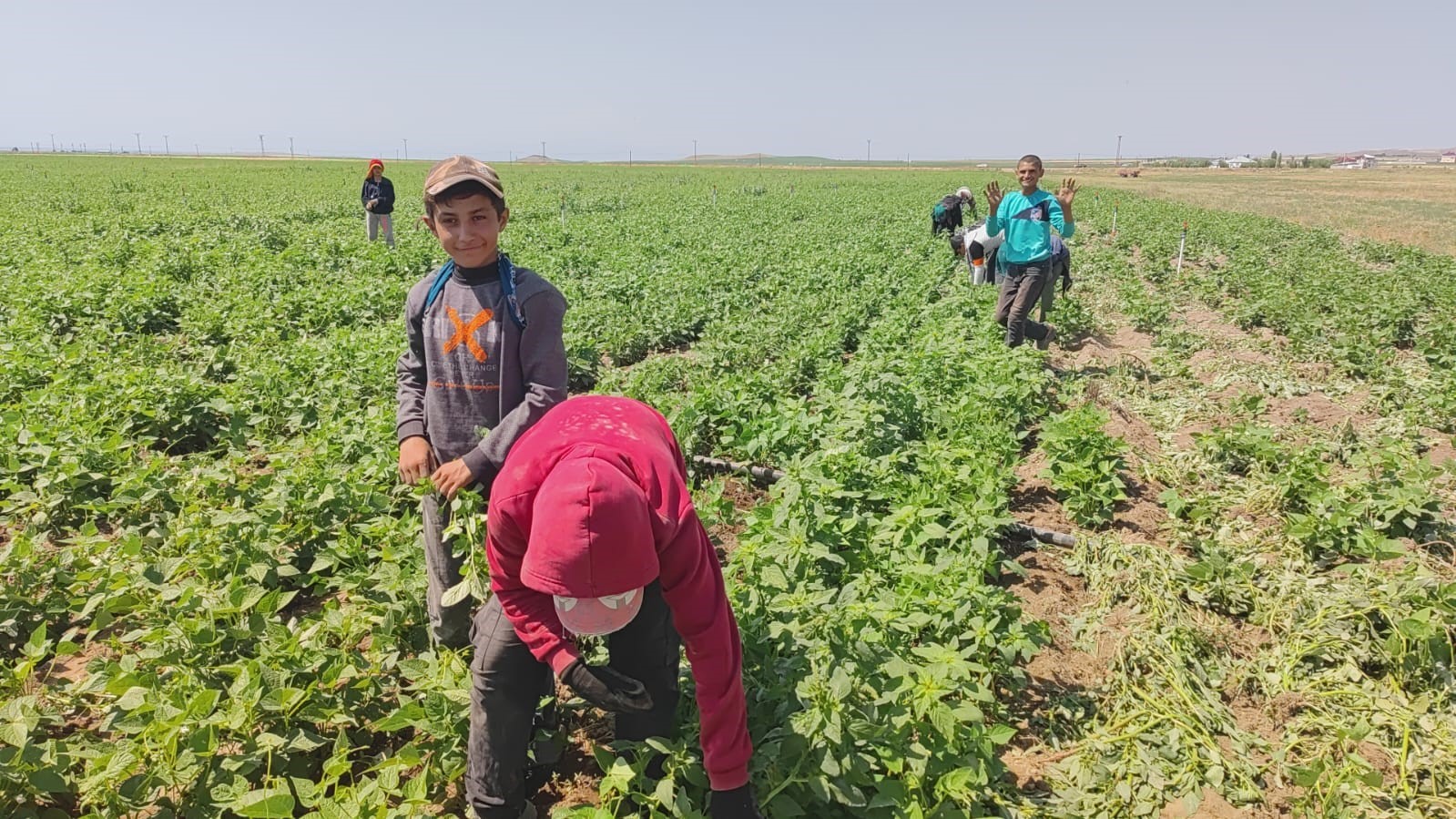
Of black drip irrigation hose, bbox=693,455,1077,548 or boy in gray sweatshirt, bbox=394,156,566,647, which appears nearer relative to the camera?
boy in gray sweatshirt, bbox=394,156,566,647

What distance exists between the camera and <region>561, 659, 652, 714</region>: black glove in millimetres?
1823

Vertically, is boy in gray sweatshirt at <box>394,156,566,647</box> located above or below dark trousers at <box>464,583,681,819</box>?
above

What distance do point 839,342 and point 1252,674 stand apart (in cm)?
494

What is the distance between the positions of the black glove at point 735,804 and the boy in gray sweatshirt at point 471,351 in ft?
3.54

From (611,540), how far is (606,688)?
22.2 inches

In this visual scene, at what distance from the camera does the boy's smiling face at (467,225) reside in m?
2.30

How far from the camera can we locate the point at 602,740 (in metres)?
2.81

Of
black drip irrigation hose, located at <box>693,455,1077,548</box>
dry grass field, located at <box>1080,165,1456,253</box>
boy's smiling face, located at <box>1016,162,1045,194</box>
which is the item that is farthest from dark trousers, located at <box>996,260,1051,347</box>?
dry grass field, located at <box>1080,165,1456,253</box>

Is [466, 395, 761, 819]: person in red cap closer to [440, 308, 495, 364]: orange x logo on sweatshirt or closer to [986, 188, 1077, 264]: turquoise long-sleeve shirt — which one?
[440, 308, 495, 364]: orange x logo on sweatshirt

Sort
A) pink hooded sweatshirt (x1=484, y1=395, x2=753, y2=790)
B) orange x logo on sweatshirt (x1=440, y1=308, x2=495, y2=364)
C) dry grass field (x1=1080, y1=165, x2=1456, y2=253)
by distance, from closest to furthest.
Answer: pink hooded sweatshirt (x1=484, y1=395, x2=753, y2=790), orange x logo on sweatshirt (x1=440, y1=308, x2=495, y2=364), dry grass field (x1=1080, y1=165, x2=1456, y2=253)

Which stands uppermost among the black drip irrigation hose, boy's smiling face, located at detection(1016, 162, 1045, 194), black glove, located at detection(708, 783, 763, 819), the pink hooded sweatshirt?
boy's smiling face, located at detection(1016, 162, 1045, 194)

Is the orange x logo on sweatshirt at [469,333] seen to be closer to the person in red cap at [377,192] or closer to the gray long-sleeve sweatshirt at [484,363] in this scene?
the gray long-sleeve sweatshirt at [484,363]

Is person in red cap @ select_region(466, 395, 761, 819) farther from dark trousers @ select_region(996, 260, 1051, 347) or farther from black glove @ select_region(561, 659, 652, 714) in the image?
dark trousers @ select_region(996, 260, 1051, 347)

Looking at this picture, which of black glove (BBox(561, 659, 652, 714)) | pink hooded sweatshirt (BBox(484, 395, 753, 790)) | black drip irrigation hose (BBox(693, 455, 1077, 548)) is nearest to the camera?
pink hooded sweatshirt (BBox(484, 395, 753, 790))
